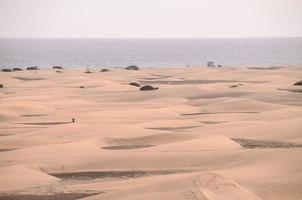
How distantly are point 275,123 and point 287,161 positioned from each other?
7575 millimetres

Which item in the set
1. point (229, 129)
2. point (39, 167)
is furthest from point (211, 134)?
point (39, 167)

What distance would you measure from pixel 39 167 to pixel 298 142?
7.46 m

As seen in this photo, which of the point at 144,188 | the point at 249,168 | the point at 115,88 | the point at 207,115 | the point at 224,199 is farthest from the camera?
the point at 115,88

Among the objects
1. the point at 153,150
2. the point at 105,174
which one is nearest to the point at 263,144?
the point at 153,150

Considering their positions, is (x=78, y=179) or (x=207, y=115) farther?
(x=207, y=115)

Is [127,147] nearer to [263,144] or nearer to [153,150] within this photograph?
[153,150]

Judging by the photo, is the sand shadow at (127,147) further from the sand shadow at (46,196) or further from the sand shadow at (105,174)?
the sand shadow at (46,196)

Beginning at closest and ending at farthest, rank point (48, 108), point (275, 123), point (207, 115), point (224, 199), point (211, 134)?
point (224, 199)
point (211, 134)
point (275, 123)
point (207, 115)
point (48, 108)

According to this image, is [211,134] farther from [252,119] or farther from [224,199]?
[224,199]

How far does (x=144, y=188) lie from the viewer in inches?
398

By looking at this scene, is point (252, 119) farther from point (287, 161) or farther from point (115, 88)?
point (115, 88)

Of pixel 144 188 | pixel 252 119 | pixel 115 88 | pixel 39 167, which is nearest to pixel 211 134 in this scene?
pixel 252 119

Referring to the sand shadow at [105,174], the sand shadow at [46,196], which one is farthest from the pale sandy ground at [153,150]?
the sand shadow at [46,196]

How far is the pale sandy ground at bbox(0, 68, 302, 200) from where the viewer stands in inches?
411
